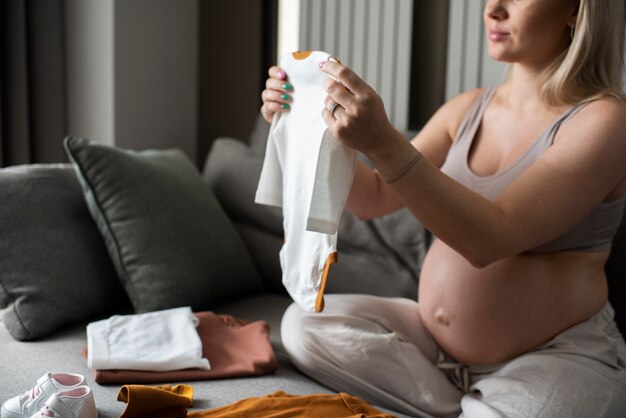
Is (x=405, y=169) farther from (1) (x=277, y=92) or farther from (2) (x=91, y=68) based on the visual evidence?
(2) (x=91, y=68)

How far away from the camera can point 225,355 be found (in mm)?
1521

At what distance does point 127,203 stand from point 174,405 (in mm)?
667

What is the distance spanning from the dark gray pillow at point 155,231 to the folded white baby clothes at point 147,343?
16 centimetres

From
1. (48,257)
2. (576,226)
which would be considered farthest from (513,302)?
(48,257)

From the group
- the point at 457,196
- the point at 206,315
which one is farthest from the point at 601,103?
the point at 206,315

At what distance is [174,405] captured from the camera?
1.21 meters

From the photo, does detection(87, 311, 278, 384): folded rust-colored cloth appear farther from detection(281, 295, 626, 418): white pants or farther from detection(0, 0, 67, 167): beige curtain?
detection(0, 0, 67, 167): beige curtain

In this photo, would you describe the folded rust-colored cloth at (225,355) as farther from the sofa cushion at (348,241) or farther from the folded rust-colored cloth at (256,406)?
the sofa cushion at (348,241)

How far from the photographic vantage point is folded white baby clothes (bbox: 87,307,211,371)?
1.40m

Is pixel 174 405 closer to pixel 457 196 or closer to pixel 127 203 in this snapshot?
pixel 457 196

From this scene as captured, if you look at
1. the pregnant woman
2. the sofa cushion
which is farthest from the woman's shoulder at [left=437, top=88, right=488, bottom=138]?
the sofa cushion

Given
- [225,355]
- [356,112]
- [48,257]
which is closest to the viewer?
[356,112]

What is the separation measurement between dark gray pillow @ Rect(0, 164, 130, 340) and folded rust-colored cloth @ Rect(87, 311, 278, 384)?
0.26 meters

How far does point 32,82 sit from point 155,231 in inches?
35.5
